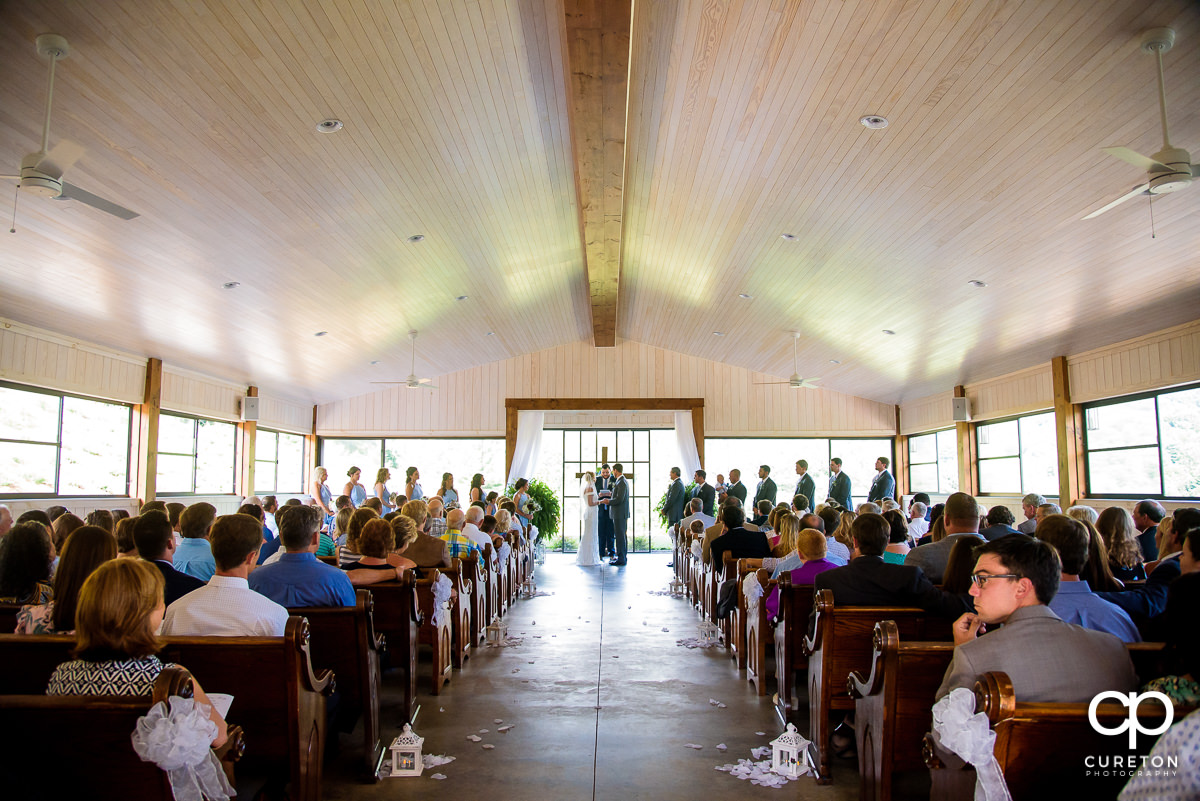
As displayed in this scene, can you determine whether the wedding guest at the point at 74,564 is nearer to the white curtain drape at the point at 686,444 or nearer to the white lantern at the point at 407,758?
the white lantern at the point at 407,758

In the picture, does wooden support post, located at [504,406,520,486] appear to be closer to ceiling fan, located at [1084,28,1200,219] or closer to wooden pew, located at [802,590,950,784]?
wooden pew, located at [802,590,950,784]

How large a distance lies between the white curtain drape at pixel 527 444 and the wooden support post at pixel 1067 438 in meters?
8.31

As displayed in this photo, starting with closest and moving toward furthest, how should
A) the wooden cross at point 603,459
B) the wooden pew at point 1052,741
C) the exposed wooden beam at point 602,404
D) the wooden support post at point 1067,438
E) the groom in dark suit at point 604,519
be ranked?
the wooden pew at point 1052,741 < the wooden support post at point 1067,438 < the groom in dark suit at point 604,519 < the wooden cross at point 603,459 < the exposed wooden beam at point 602,404

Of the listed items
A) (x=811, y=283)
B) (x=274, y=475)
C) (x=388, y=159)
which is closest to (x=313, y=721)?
(x=388, y=159)

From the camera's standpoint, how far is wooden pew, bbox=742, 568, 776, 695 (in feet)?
15.1

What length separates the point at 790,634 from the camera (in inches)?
166

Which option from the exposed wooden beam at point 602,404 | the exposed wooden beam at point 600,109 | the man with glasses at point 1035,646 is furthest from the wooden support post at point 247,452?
the man with glasses at point 1035,646

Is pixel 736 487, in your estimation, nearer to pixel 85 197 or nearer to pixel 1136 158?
pixel 1136 158

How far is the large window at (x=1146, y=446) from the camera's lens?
24.4 feet

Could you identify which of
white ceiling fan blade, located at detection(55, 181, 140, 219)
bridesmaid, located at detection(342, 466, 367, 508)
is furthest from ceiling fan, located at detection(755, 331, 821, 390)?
white ceiling fan blade, located at detection(55, 181, 140, 219)

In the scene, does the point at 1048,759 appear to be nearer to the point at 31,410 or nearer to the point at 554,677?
the point at 554,677

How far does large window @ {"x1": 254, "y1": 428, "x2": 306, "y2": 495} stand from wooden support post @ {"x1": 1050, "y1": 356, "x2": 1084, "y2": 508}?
11040mm

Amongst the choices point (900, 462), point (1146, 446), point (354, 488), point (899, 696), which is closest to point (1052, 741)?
point (899, 696)

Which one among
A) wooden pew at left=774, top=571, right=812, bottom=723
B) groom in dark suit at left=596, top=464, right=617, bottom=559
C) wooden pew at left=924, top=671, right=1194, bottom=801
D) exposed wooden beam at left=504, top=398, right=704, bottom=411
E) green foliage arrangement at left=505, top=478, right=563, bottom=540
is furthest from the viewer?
exposed wooden beam at left=504, top=398, right=704, bottom=411
